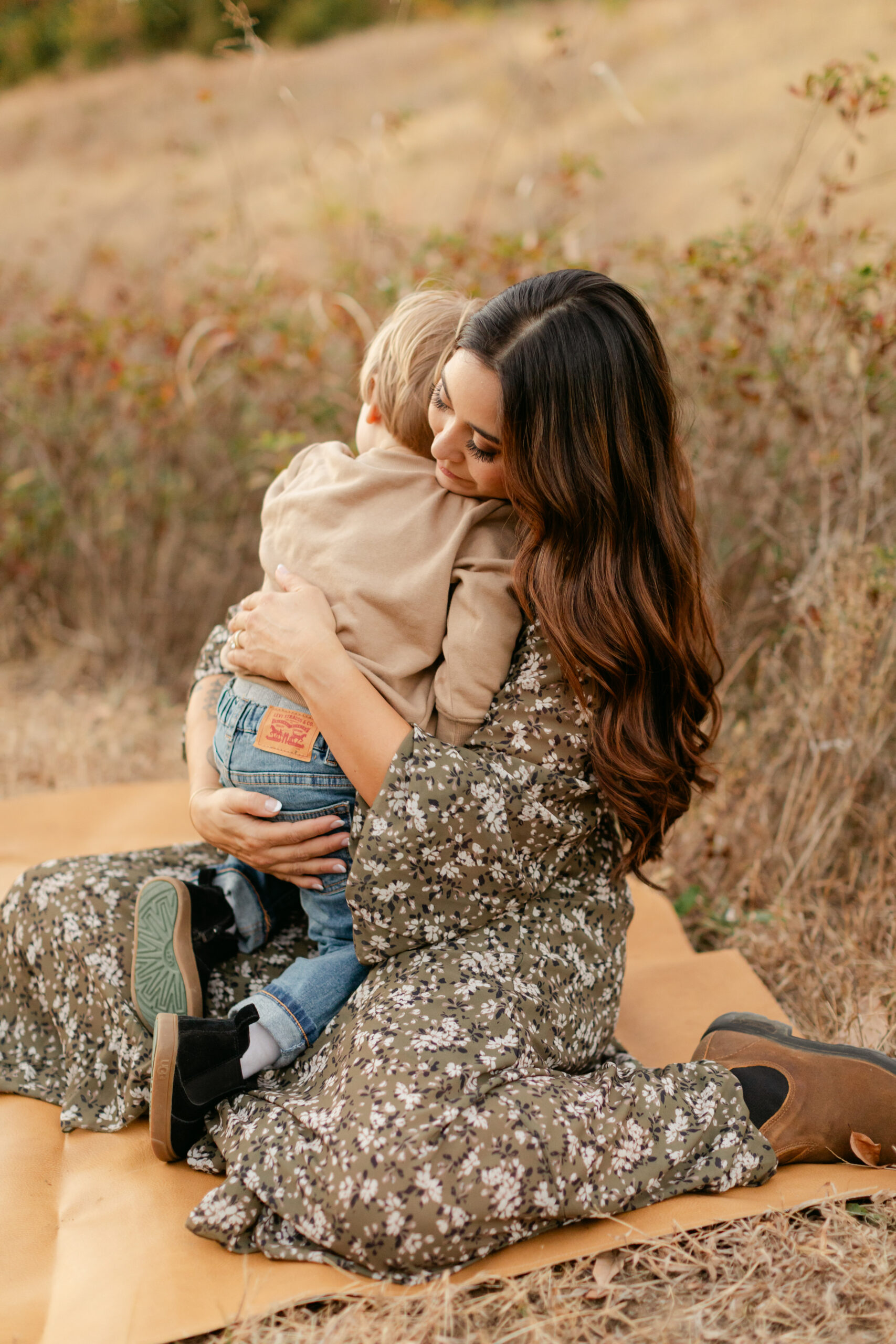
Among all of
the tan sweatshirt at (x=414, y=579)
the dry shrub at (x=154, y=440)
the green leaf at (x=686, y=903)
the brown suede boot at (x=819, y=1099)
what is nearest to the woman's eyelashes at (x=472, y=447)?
the tan sweatshirt at (x=414, y=579)

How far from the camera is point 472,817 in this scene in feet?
5.10

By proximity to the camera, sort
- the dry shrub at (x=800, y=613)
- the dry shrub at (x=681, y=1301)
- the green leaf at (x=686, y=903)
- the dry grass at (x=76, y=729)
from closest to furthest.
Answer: the dry shrub at (x=681, y=1301) < the dry shrub at (x=800, y=613) < the green leaf at (x=686, y=903) < the dry grass at (x=76, y=729)

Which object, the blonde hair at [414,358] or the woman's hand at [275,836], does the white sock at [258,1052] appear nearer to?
the woman's hand at [275,836]

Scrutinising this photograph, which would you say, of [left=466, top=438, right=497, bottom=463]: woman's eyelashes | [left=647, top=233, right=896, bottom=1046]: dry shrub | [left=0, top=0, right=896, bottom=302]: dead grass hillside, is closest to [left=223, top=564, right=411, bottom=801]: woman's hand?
[left=466, top=438, right=497, bottom=463]: woman's eyelashes

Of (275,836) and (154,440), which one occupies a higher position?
(154,440)

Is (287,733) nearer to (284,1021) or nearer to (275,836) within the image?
(275,836)

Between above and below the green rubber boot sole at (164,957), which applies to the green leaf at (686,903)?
below

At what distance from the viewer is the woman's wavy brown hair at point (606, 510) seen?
149 cm

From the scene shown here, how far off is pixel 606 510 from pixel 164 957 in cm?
103

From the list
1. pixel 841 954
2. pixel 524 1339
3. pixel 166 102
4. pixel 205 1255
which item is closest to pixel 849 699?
pixel 841 954

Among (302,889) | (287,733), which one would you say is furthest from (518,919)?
A: (287,733)

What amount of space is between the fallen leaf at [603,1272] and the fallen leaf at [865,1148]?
435 mm

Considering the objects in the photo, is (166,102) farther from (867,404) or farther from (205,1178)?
(205,1178)

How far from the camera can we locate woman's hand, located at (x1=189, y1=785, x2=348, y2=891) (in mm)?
1699
